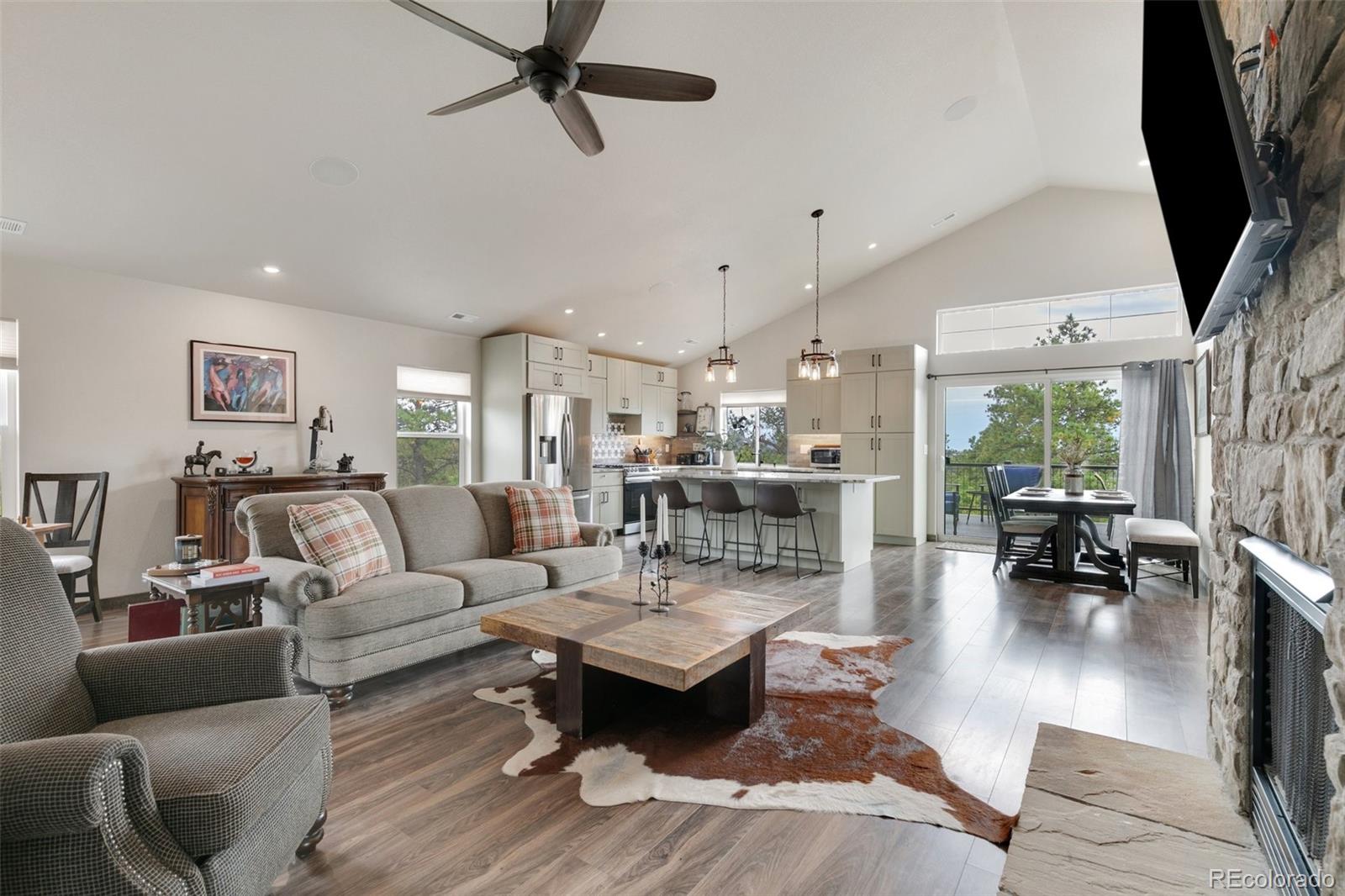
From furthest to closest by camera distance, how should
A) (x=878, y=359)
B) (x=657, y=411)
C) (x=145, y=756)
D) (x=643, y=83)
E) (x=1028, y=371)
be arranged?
(x=657, y=411)
(x=878, y=359)
(x=1028, y=371)
(x=643, y=83)
(x=145, y=756)

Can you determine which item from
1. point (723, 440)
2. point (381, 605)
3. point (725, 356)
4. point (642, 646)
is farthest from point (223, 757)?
point (723, 440)

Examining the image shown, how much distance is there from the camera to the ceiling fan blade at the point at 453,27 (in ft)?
6.38

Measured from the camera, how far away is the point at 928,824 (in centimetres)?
192

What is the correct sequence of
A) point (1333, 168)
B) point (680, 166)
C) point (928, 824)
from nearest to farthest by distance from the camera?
point (1333, 168), point (928, 824), point (680, 166)

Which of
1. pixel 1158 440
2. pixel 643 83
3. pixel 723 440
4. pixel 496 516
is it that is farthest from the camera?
pixel 723 440

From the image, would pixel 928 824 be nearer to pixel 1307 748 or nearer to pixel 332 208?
pixel 1307 748

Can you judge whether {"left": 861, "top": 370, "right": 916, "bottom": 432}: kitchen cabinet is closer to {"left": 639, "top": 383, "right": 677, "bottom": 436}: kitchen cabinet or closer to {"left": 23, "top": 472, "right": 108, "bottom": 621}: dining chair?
{"left": 639, "top": 383, "right": 677, "bottom": 436}: kitchen cabinet

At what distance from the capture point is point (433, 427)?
6789 millimetres

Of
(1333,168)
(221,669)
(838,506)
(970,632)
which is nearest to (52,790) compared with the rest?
(221,669)

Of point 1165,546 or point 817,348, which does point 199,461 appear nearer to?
point 817,348

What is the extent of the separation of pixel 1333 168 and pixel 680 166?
4337 millimetres

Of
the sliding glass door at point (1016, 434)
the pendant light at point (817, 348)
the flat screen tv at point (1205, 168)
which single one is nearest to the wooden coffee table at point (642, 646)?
the flat screen tv at point (1205, 168)

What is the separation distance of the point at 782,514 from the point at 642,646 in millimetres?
3354

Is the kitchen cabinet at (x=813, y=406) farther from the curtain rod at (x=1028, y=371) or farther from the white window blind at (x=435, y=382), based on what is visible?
the white window blind at (x=435, y=382)
